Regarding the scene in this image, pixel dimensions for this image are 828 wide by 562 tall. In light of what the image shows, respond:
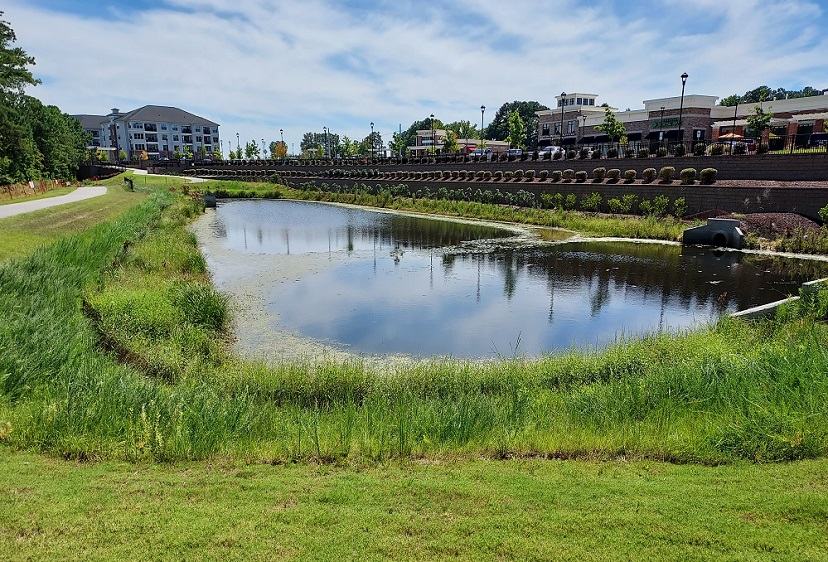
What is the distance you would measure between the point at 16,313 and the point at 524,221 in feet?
99.2

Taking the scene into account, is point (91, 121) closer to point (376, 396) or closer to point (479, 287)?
point (479, 287)

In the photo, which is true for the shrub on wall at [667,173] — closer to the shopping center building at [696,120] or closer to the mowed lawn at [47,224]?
the shopping center building at [696,120]

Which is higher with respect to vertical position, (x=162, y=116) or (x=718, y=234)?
(x=162, y=116)

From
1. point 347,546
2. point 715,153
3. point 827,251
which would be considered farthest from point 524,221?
point 347,546

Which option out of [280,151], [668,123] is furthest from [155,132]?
[668,123]

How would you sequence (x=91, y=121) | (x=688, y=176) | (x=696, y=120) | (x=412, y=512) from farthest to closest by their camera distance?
(x=91, y=121) → (x=696, y=120) → (x=688, y=176) → (x=412, y=512)

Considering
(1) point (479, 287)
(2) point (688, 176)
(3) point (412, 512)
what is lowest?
(1) point (479, 287)

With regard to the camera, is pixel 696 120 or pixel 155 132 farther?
pixel 155 132

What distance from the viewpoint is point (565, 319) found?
48.9ft

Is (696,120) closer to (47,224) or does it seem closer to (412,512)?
(47,224)

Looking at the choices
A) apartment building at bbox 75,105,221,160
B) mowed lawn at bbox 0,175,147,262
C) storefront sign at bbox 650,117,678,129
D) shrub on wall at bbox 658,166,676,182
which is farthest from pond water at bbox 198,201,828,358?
apartment building at bbox 75,105,221,160

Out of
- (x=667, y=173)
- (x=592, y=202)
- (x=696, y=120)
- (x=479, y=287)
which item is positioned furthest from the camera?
(x=696, y=120)

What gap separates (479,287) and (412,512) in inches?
566

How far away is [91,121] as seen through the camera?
427 feet
